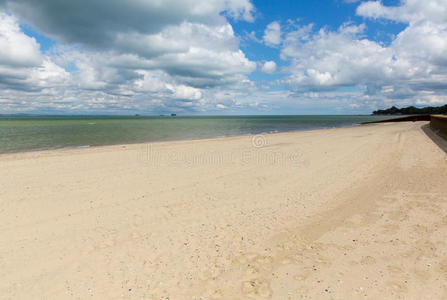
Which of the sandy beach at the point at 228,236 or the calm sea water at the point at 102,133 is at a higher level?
the calm sea water at the point at 102,133

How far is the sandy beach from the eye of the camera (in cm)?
391

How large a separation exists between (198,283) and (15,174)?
480 inches

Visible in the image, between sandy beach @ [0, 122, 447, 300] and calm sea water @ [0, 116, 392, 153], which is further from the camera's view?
calm sea water @ [0, 116, 392, 153]

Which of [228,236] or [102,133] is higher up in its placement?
[102,133]

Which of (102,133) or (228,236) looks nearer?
(228,236)

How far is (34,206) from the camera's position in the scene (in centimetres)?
740

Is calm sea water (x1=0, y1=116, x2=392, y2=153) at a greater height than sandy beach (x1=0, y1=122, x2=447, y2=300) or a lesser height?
greater

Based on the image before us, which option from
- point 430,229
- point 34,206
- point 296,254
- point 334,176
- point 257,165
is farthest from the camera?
point 257,165

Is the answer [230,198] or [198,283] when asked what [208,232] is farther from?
[230,198]

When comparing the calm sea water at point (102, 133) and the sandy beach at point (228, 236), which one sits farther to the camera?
the calm sea water at point (102, 133)

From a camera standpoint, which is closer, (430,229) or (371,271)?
(371,271)

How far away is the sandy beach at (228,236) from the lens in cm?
391

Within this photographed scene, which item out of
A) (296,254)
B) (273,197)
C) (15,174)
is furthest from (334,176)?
(15,174)

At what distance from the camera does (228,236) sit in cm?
546
